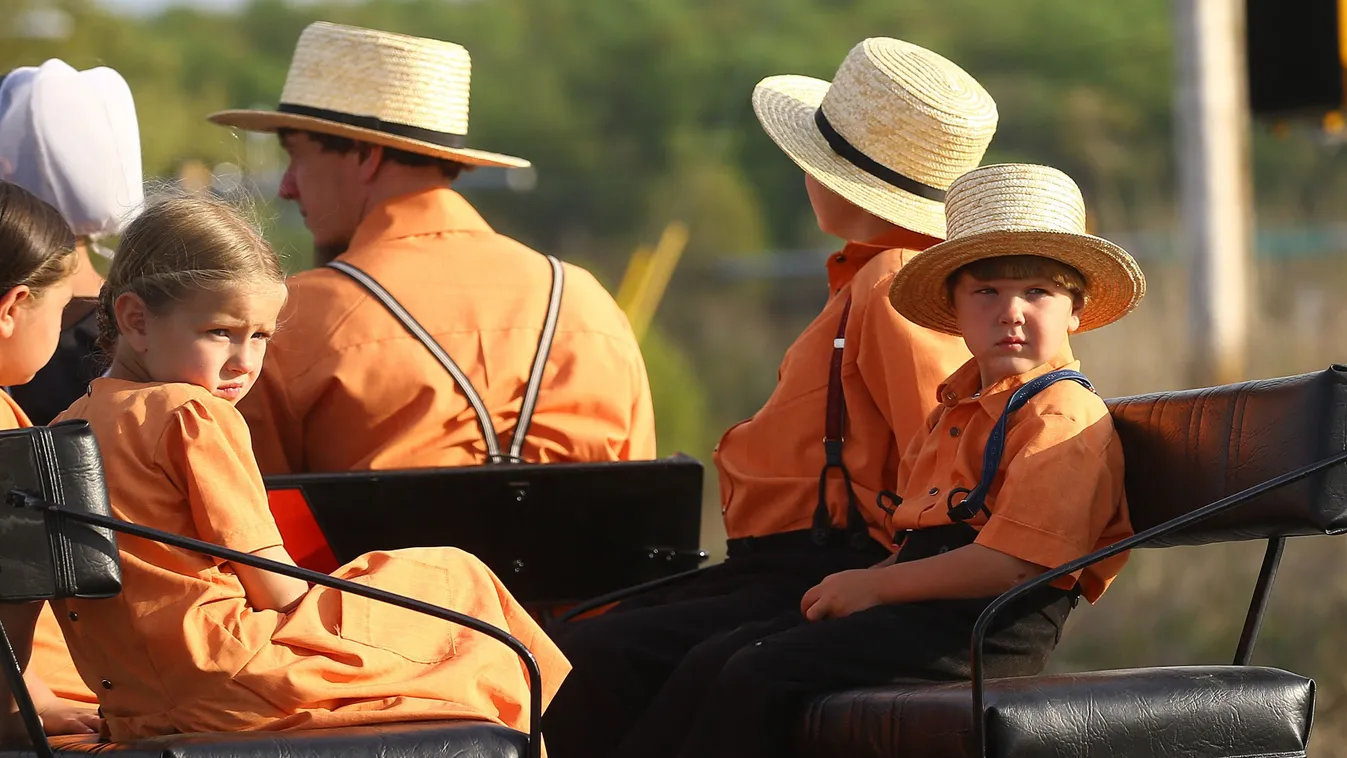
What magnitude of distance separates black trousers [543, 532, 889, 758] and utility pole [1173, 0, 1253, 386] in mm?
Answer: 6945

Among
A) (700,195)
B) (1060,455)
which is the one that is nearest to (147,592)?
(1060,455)

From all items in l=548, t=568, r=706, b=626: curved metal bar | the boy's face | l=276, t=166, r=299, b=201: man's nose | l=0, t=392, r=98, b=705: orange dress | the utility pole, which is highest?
the boy's face

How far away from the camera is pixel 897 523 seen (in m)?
3.44

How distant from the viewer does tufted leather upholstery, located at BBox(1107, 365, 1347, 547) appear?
2.99 meters

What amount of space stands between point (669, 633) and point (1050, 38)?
41.1 meters

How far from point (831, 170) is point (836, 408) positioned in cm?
54

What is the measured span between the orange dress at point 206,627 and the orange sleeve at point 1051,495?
0.92m

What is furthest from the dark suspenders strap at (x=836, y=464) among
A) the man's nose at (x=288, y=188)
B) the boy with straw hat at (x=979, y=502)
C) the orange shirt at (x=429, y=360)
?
the man's nose at (x=288, y=188)

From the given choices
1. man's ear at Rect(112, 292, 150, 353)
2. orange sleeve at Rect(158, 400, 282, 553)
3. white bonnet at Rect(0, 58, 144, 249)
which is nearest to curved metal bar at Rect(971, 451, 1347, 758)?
orange sleeve at Rect(158, 400, 282, 553)

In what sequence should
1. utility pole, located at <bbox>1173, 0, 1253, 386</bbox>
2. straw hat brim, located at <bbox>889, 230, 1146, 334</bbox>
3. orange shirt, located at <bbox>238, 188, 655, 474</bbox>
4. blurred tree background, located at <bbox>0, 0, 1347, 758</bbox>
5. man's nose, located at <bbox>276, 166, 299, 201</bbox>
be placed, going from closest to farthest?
straw hat brim, located at <bbox>889, 230, 1146, 334</bbox>
orange shirt, located at <bbox>238, 188, 655, 474</bbox>
man's nose, located at <bbox>276, 166, 299, 201</bbox>
blurred tree background, located at <bbox>0, 0, 1347, 758</bbox>
utility pole, located at <bbox>1173, 0, 1253, 386</bbox>

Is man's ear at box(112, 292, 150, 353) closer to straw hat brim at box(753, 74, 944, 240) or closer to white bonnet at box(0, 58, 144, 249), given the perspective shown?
white bonnet at box(0, 58, 144, 249)

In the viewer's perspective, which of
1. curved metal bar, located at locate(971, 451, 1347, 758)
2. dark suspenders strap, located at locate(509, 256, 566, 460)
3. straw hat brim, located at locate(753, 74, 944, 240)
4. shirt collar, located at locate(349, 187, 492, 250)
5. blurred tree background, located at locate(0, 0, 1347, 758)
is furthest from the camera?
blurred tree background, located at locate(0, 0, 1347, 758)

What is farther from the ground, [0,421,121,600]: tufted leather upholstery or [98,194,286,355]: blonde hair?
[98,194,286,355]: blonde hair

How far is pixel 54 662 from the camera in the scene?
329 cm
